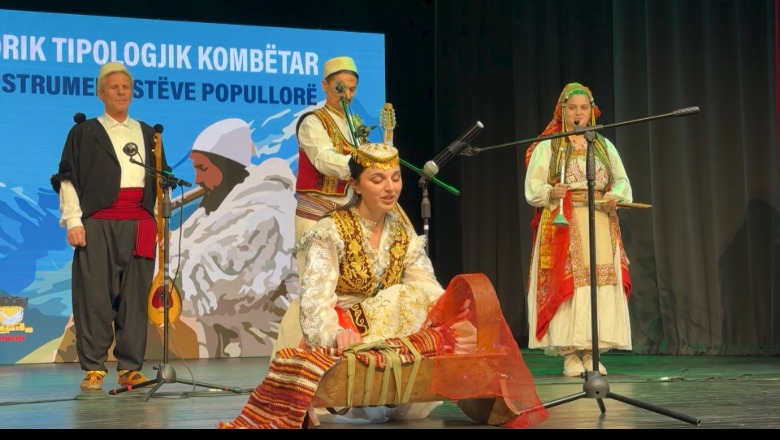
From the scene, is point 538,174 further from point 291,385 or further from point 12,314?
point 12,314

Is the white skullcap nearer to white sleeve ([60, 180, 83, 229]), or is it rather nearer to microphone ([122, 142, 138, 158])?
white sleeve ([60, 180, 83, 229])

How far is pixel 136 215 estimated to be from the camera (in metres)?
4.82

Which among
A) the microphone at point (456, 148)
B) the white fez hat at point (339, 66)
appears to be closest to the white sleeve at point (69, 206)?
the white fez hat at point (339, 66)

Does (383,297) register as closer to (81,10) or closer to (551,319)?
(551,319)

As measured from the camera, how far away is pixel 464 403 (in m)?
3.23

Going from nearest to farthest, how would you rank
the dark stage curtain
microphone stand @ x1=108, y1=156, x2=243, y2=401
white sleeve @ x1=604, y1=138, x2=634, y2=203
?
microphone stand @ x1=108, y1=156, x2=243, y2=401
white sleeve @ x1=604, y1=138, x2=634, y2=203
the dark stage curtain

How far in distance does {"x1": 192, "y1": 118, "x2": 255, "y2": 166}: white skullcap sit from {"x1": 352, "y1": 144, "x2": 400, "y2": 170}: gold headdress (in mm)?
3740

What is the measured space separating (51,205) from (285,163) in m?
1.49

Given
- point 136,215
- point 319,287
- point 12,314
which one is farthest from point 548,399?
point 12,314

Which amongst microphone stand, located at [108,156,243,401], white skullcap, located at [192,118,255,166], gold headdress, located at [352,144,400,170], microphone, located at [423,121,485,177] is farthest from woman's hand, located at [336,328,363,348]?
white skullcap, located at [192,118,255,166]

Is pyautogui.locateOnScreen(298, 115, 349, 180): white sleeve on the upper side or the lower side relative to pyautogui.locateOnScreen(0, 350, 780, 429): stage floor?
upper

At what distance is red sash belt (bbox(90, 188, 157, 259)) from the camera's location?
478 cm

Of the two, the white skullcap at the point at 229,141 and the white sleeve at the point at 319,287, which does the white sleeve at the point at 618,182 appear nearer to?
the white sleeve at the point at 319,287

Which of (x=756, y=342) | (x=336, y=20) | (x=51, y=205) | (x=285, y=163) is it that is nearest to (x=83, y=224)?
(x=51, y=205)
